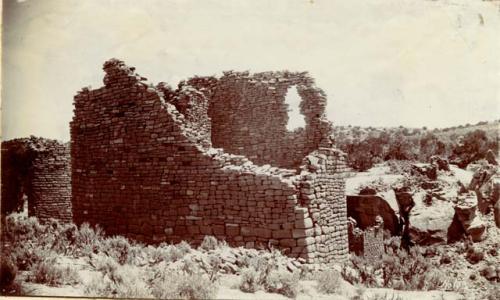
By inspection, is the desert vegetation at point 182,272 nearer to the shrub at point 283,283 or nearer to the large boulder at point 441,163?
the shrub at point 283,283

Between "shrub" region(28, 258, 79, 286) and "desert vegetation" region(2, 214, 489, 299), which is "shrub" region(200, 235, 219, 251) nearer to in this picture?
"desert vegetation" region(2, 214, 489, 299)

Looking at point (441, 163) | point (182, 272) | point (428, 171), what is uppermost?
point (441, 163)

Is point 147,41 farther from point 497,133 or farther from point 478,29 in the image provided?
point 497,133

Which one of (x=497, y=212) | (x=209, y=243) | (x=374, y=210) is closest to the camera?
(x=209, y=243)

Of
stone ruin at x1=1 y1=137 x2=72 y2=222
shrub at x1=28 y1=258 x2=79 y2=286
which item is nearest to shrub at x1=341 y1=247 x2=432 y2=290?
shrub at x1=28 y1=258 x2=79 y2=286

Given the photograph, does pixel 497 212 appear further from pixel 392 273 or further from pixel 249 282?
pixel 249 282

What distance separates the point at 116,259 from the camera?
787 centimetres

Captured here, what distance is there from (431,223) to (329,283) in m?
4.73

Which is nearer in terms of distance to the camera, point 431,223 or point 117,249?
point 117,249

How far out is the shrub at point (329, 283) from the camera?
22.2 feet

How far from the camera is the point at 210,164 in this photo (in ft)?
28.5

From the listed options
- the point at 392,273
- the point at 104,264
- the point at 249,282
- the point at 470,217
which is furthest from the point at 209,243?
the point at 470,217

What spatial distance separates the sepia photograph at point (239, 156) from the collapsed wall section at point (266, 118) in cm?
6

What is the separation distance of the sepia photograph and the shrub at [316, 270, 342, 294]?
0.08ft
